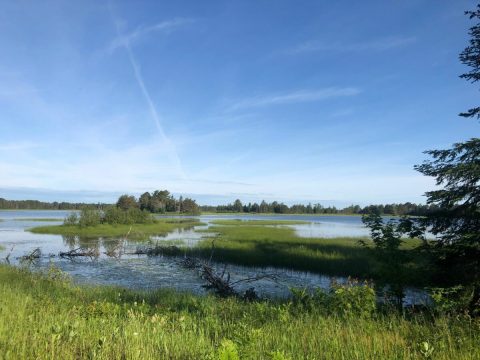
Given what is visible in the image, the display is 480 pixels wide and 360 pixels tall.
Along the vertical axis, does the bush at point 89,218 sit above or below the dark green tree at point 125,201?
below

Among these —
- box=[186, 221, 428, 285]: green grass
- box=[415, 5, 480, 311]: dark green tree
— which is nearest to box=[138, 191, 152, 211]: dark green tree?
box=[186, 221, 428, 285]: green grass

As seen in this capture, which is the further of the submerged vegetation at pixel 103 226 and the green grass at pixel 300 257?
the submerged vegetation at pixel 103 226

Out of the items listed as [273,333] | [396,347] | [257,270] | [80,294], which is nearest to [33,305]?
[80,294]

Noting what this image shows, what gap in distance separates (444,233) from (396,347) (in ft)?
21.4

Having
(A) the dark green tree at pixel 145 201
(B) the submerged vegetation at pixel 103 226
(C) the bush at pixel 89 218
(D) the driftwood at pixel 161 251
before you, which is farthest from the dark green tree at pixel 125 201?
(D) the driftwood at pixel 161 251

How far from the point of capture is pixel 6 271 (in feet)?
59.6

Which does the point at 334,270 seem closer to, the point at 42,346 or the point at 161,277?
the point at 161,277

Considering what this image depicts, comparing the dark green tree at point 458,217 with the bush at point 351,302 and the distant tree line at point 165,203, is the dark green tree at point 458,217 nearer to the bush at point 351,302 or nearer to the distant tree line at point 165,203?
the bush at point 351,302

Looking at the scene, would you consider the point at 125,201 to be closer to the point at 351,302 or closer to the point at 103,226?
the point at 103,226

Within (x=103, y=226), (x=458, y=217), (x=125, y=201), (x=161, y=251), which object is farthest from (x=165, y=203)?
(x=458, y=217)

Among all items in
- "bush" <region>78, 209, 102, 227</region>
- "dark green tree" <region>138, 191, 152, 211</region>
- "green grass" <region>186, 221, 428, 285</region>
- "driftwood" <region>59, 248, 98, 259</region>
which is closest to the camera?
"green grass" <region>186, 221, 428, 285</region>

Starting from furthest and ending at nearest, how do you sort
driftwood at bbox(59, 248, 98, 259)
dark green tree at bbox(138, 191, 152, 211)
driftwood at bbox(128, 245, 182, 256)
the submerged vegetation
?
dark green tree at bbox(138, 191, 152, 211)
the submerged vegetation
driftwood at bbox(128, 245, 182, 256)
driftwood at bbox(59, 248, 98, 259)

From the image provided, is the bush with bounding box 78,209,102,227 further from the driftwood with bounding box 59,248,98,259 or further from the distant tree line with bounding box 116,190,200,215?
the distant tree line with bounding box 116,190,200,215

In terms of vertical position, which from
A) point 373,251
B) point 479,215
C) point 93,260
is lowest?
point 93,260
